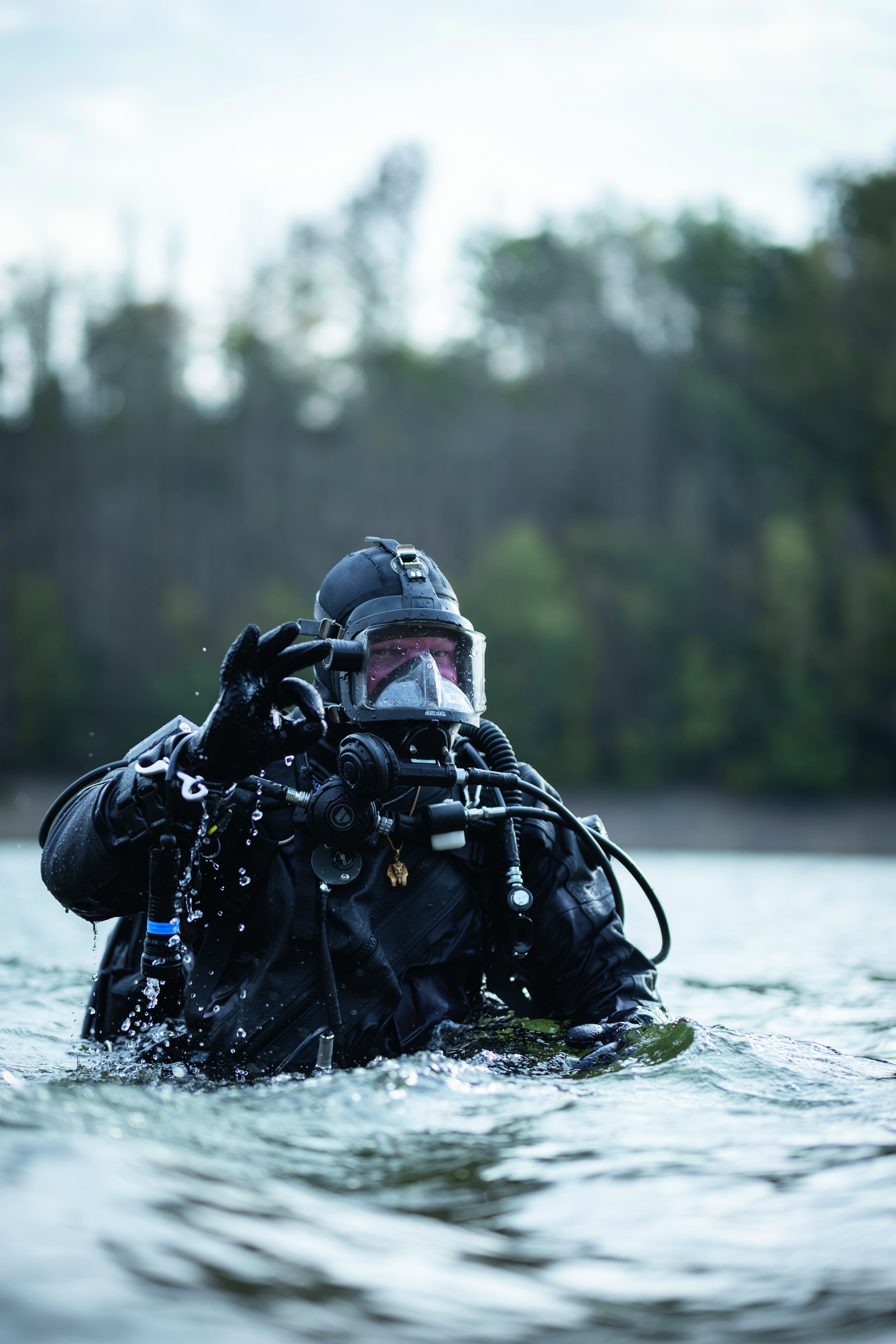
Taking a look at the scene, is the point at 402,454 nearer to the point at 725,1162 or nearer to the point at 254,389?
the point at 254,389

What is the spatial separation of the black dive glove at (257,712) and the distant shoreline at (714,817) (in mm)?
21629

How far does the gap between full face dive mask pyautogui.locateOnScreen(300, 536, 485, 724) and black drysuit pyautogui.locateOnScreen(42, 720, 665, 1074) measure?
25 centimetres

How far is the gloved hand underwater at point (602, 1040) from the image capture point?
2.93m

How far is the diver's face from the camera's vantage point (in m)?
3.01

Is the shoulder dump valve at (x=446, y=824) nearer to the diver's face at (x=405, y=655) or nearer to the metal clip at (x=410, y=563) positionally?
the diver's face at (x=405, y=655)

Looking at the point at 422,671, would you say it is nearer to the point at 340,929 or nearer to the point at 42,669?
the point at 340,929

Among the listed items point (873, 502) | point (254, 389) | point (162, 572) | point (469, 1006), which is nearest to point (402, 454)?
point (254, 389)

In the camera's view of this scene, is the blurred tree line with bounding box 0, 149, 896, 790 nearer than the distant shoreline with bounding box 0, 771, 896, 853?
No

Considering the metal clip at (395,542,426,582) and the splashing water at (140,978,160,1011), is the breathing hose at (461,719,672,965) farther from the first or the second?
the splashing water at (140,978,160,1011)

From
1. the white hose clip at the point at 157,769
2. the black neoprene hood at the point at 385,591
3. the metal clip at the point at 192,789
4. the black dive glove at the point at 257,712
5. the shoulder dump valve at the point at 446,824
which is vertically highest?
the black neoprene hood at the point at 385,591

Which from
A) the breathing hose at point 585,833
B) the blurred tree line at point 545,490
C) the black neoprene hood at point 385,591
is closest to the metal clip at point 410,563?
the black neoprene hood at point 385,591

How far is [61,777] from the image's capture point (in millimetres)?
26875

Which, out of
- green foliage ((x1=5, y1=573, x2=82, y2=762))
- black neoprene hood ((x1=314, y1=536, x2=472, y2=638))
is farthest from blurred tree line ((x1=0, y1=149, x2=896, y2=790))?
black neoprene hood ((x1=314, y1=536, x2=472, y2=638))

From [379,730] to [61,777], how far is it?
25.3 metres
